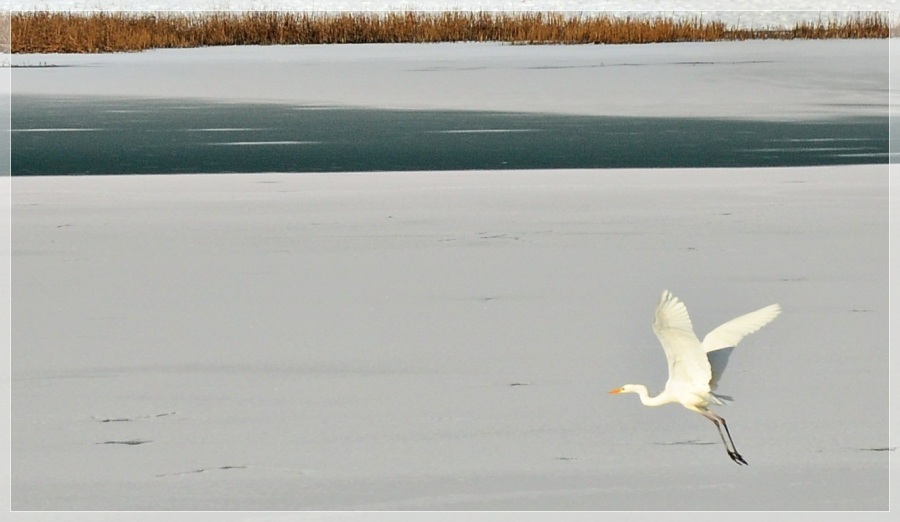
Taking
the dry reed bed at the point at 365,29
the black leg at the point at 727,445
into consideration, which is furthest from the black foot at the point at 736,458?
the dry reed bed at the point at 365,29

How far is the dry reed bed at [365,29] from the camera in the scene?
29562 mm

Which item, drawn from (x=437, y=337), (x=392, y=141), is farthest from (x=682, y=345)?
(x=392, y=141)

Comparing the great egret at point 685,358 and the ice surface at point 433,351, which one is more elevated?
the great egret at point 685,358

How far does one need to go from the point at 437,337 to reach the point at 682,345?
5.43 feet

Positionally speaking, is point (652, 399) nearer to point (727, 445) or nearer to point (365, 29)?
point (727, 445)

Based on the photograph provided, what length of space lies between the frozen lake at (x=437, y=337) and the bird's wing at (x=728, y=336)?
29 cm

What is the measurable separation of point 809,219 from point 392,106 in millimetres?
8198

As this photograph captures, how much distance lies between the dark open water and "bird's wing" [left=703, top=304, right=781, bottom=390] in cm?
631

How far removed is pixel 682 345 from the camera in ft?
12.5

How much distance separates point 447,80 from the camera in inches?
760

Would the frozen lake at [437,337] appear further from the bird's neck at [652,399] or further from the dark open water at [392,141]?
the dark open water at [392,141]

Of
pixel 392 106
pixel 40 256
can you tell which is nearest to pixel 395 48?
pixel 392 106

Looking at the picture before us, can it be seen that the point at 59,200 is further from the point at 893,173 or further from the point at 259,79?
the point at 259,79

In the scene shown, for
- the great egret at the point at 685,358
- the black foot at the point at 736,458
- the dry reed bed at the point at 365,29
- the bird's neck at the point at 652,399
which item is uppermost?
the dry reed bed at the point at 365,29
